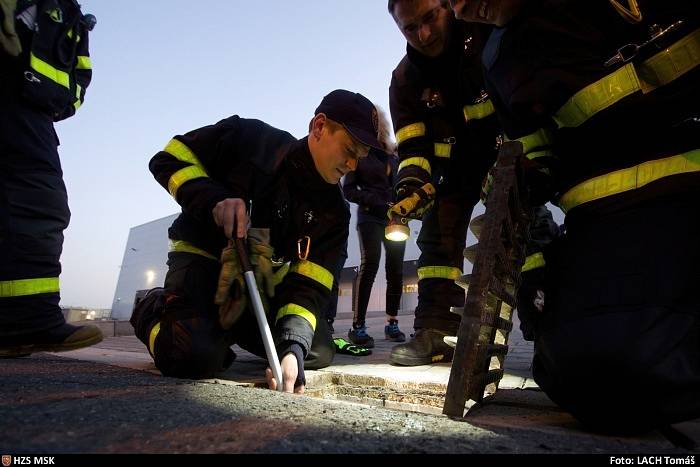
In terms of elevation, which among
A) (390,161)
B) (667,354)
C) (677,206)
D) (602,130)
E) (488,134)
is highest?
(390,161)

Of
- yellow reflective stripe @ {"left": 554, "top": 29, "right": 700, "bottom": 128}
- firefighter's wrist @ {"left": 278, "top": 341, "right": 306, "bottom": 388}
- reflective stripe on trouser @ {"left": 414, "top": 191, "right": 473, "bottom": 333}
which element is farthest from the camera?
reflective stripe on trouser @ {"left": 414, "top": 191, "right": 473, "bottom": 333}

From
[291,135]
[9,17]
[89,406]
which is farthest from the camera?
[291,135]

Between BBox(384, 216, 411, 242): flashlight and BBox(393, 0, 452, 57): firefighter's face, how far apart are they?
0.96 metres

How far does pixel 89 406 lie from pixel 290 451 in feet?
1.99

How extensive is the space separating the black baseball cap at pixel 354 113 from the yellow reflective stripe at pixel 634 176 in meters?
1.08

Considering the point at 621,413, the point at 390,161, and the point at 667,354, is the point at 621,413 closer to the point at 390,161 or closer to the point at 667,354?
the point at 667,354

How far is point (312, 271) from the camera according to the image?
89.1 inches

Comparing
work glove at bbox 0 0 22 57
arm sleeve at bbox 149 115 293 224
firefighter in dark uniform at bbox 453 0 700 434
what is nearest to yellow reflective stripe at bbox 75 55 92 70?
work glove at bbox 0 0 22 57

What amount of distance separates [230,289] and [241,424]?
3.94 feet

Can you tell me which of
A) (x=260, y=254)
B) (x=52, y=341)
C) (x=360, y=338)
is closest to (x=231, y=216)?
(x=260, y=254)

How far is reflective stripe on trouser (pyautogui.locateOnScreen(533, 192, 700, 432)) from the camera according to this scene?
105 cm

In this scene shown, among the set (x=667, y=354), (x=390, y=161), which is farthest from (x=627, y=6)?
(x=390, y=161)

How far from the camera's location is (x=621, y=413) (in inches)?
42.2

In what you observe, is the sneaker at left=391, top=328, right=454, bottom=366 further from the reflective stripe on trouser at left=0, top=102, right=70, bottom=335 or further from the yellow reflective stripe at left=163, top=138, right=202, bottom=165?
the reflective stripe on trouser at left=0, top=102, right=70, bottom=335
